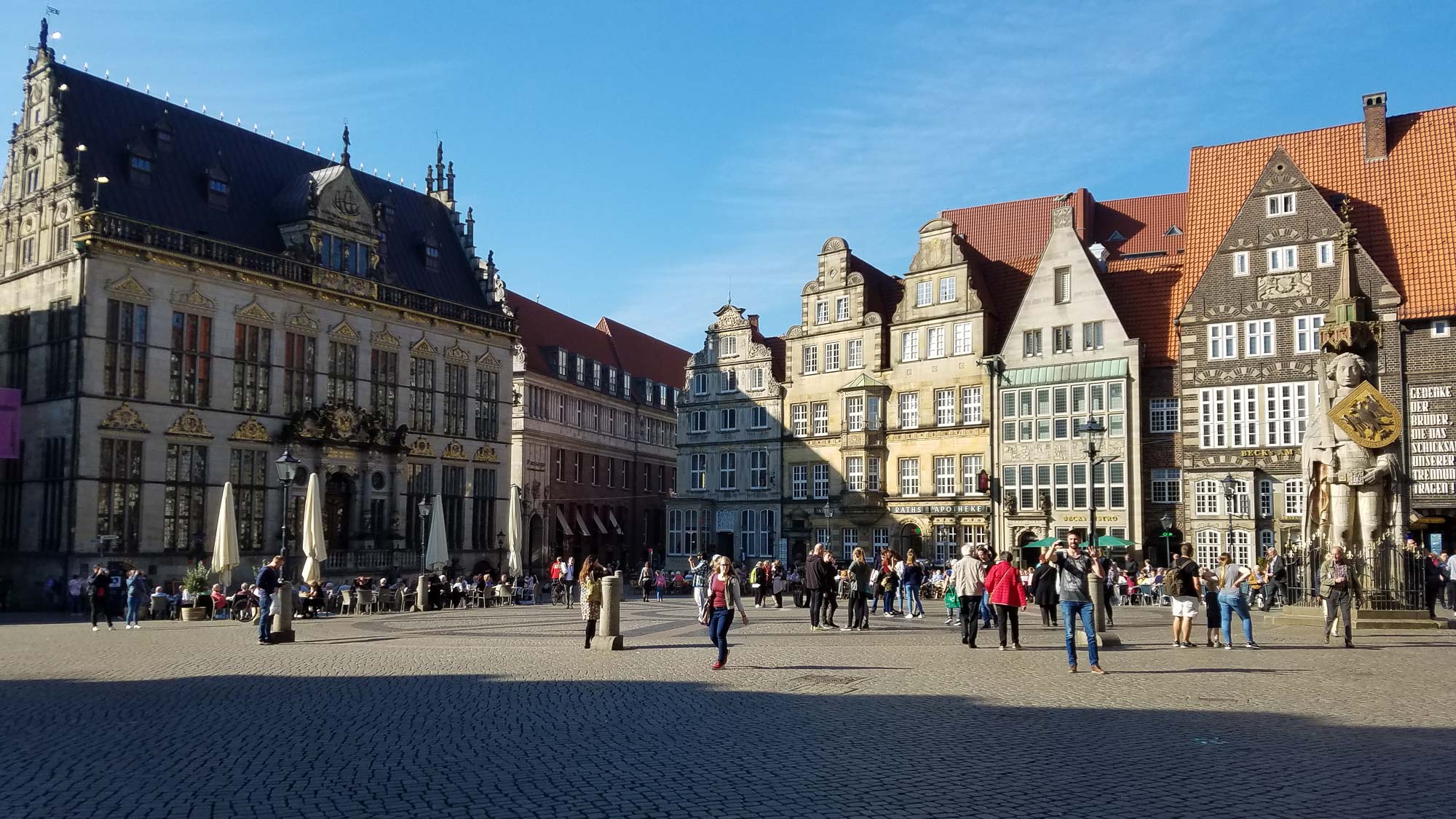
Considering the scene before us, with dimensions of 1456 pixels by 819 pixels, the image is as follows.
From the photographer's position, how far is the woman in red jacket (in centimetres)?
2000

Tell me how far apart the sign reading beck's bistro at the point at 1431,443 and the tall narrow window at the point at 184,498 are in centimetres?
4095

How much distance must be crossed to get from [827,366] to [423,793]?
4818 centimetres

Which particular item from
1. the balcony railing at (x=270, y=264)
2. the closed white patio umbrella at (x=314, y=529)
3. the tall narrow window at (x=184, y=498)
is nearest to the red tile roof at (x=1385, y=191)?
the balcony railing at (x=270, y=264)

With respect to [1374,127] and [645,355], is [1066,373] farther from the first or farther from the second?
[645,355]

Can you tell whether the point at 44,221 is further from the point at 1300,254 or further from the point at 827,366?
the point at 1300,254

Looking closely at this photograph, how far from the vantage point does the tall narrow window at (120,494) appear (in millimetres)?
39250

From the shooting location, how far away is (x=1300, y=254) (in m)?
44.6

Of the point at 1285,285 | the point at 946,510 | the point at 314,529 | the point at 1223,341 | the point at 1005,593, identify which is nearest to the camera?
the point at 1005,593

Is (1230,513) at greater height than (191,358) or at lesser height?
lesser

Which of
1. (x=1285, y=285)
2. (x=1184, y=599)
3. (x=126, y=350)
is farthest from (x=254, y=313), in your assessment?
(x=1285, y=285)

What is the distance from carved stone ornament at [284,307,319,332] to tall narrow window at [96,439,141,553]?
7.62m

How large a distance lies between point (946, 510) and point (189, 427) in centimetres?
2955

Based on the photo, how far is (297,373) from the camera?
4616cm

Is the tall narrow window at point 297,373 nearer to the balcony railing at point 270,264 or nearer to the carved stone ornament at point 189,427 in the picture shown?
the balcony railing at point 270,264
